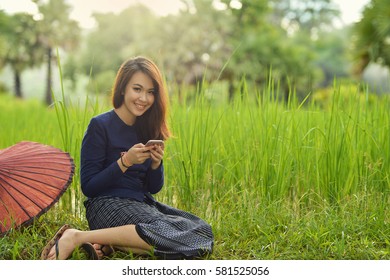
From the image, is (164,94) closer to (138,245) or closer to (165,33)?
(138,245)

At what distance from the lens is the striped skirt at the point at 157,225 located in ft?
8.21

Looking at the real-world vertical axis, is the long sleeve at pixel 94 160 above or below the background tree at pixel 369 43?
below

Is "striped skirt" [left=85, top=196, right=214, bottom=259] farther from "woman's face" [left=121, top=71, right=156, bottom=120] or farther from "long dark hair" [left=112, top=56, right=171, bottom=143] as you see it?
"woman's face" [left=121, top=71, right=156, bottom=120]

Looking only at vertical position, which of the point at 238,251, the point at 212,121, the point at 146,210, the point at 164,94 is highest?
the point at 164,94

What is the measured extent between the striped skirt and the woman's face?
1.44 ft

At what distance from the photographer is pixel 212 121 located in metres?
3.49

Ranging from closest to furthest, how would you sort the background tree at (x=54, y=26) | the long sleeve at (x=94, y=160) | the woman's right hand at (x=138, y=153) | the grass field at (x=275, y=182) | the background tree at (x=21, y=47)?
the woman's right hand at (x=138, y=153)
the long sleeve at (x=94, y=160)
the grass field at (x=275, y=182)
the background tree at (x=21, y=47)
the background tree at (x=54, y=26)

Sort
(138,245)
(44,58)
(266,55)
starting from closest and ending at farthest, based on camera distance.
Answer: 1. (138,245)
2. (266,55)
3. (44,58)

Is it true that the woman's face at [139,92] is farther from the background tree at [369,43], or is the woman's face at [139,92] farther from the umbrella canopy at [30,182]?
the background tree at [369,43]

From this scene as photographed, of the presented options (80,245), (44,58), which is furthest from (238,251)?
(44,58)

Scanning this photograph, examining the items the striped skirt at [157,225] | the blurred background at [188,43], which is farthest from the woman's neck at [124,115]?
the blurred background at [188,43]

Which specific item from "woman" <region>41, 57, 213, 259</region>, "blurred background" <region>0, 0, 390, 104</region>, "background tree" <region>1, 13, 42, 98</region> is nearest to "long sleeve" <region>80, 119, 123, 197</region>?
"woman" <region>41, 57, 213, 259</region>

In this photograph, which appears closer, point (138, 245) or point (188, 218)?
point (138, 245)

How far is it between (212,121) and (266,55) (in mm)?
10368
